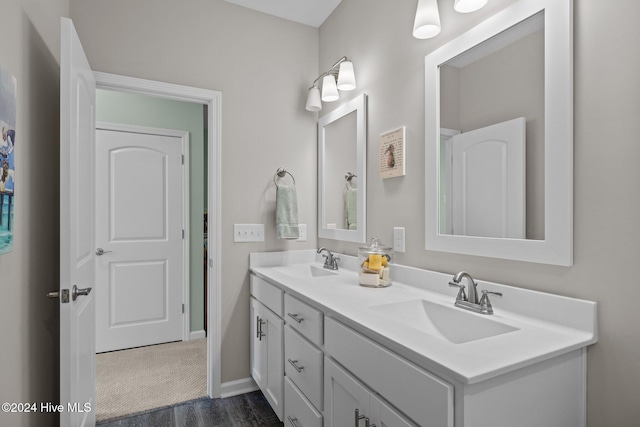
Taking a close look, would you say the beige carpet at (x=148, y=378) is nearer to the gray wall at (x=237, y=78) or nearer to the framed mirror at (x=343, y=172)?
the gray wall at (x=237, y=78)

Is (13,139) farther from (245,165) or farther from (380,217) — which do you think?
(380,217)

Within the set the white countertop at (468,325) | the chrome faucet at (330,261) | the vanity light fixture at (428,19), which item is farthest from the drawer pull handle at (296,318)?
the vanity light fixture at (428,19)

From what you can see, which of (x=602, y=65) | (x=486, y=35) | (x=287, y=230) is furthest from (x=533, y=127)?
(x=287, y=230)

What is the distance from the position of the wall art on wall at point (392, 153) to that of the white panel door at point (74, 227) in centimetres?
140

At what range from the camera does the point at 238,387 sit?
7.66 ft

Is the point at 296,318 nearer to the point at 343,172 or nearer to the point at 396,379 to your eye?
the point at 396,379

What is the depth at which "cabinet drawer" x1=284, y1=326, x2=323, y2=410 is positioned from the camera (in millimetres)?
1430

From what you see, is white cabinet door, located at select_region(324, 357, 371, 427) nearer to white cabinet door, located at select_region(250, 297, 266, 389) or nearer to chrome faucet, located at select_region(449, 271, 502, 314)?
chrome faucet, located at select_region(449, 271, 502, 314)

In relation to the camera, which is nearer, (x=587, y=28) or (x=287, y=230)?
(x=587, y=28)

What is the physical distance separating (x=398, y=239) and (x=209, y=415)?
153 centimetres

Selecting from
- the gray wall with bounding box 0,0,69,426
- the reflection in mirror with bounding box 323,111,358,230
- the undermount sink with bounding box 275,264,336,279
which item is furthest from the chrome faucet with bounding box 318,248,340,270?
the gray wall with bounding box 0,0,69,426

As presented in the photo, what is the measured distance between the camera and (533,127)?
118 centimetres

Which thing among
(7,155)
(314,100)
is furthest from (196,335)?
(7,155)

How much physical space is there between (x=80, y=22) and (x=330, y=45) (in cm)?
150
